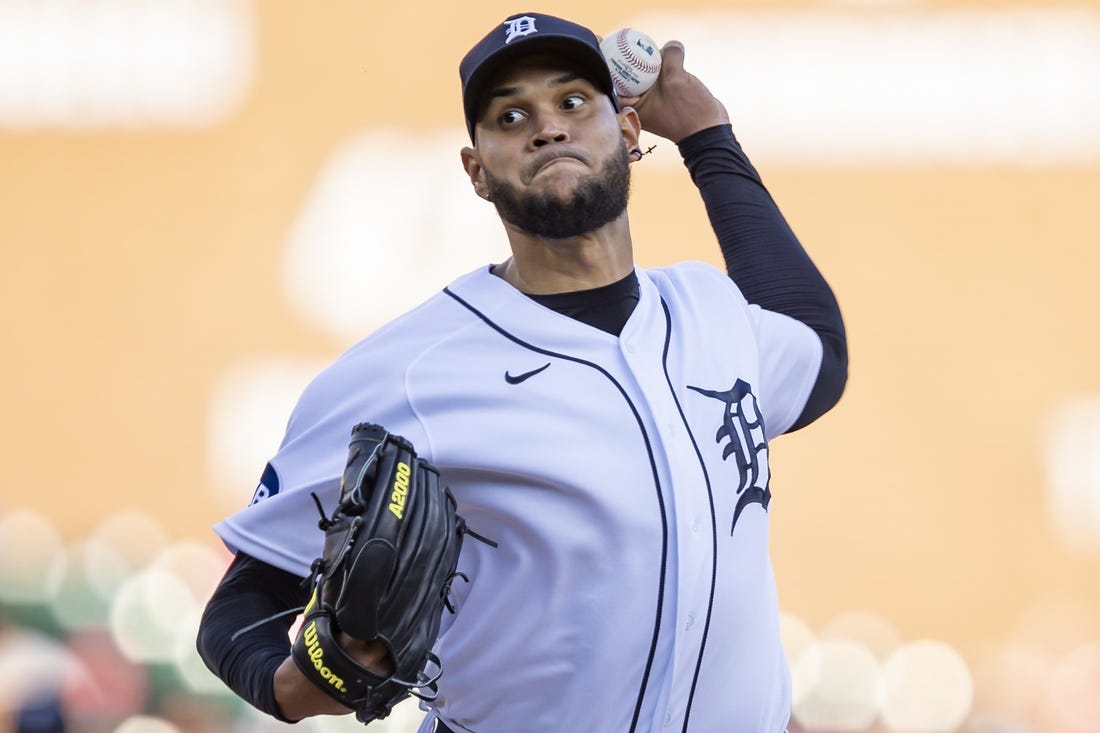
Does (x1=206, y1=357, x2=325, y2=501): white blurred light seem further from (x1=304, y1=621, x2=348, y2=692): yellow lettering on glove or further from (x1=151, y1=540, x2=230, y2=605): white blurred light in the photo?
(x1=304, y1=621, x2=348, y2=692): yellow lettering on glove

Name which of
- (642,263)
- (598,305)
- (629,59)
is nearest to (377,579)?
(598,305)

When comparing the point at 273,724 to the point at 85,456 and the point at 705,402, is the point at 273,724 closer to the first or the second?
the point at 85,456

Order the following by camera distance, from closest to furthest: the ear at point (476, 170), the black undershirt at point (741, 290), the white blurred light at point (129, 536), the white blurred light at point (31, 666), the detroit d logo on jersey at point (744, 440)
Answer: the black undershirt at point (741, 290)
the detroit d logo on jersey at point (744, 440)
the ear at point (476, 170)
the white blurred light at point (31, 666)
the white blurred light at point (129, 536)

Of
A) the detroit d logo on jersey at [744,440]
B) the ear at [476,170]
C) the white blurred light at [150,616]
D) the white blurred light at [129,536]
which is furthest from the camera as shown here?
the white blurred light at [129,536]

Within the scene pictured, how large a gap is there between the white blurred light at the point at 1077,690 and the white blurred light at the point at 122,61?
11.4ft

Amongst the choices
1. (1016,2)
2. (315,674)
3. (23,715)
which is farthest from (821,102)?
(315,674)

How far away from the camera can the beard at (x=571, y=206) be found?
5.65 feet

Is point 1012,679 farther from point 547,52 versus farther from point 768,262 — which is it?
point 547,52

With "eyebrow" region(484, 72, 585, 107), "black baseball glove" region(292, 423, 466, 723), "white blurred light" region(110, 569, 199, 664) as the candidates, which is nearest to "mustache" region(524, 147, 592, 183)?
"eyebrow" region(484, 72, 585, 107)

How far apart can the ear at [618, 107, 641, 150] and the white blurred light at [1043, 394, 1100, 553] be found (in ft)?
11.5

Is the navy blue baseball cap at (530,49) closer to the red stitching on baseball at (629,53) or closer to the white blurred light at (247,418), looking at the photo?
the red stitching on baseball at (629,53)

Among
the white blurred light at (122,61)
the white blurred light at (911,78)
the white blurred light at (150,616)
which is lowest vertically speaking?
the white blurred light at (150,616)

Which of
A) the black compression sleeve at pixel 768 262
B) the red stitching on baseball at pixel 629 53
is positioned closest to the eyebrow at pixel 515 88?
the red stitching on baseball at pixel 629 53

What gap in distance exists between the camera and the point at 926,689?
4.75 meters
